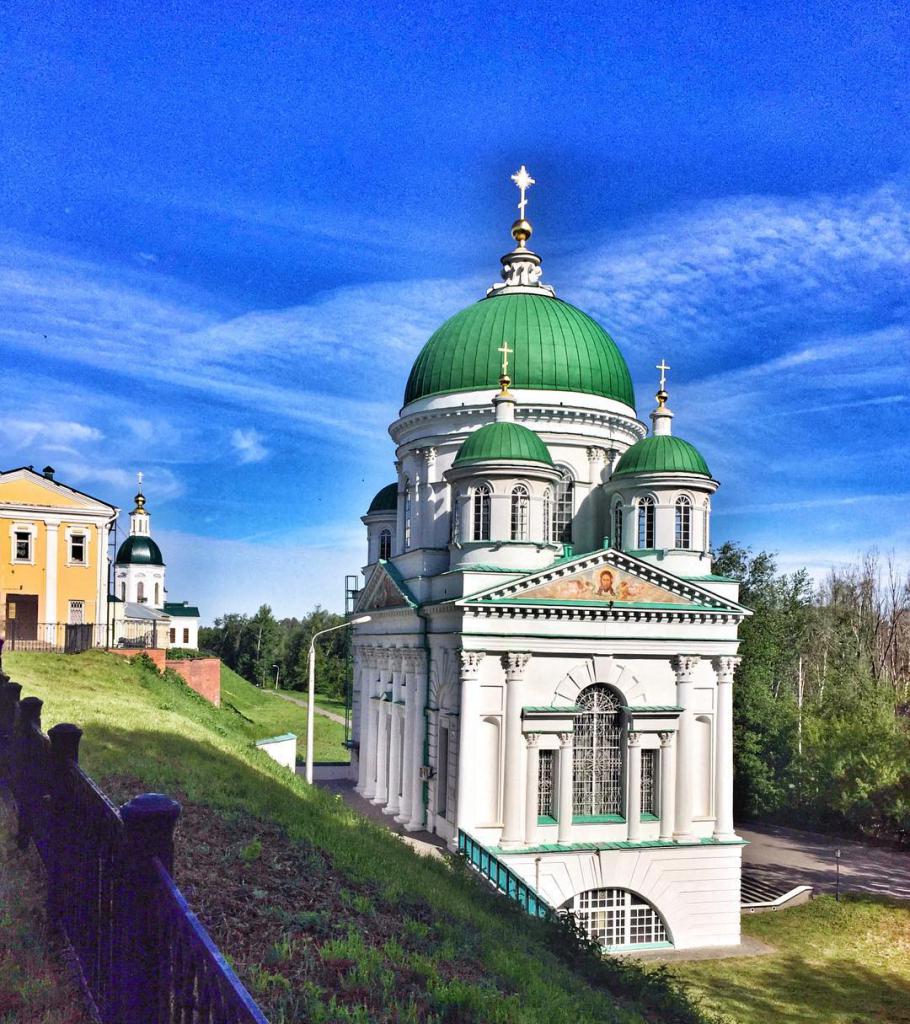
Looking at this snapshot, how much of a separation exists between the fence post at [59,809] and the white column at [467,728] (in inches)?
643

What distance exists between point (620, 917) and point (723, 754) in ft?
17.0

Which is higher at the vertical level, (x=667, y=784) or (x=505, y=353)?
(x=505, y=353)

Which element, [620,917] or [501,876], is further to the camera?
[620,917]

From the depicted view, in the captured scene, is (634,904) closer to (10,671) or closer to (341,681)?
(10,671)

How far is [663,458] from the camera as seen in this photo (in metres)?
27.6

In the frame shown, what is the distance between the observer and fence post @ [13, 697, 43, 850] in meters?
9.02

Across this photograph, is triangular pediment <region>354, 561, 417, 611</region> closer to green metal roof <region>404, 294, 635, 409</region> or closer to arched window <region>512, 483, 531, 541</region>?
arched window <region>512, 483, 531, 541</region>

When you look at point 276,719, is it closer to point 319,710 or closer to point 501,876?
point 319,710

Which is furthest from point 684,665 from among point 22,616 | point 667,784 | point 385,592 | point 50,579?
point 22,616

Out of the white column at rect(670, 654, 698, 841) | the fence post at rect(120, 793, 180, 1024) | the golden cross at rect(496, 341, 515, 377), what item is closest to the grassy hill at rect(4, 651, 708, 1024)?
the fence post at rect(120, 793, 180, 1024)

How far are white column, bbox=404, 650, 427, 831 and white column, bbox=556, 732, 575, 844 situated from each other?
520cm

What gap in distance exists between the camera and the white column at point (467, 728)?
2377 cm

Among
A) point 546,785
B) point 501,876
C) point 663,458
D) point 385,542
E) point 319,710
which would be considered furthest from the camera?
point 319,710

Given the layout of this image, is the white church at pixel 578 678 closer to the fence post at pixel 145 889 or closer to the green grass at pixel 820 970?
the green grass at pixel 820 970
